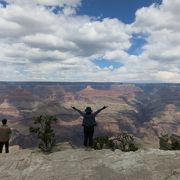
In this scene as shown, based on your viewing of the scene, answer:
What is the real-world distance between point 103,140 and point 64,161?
5.65 m

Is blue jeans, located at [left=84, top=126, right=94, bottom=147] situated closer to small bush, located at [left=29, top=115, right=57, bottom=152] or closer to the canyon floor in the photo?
the canyon floor

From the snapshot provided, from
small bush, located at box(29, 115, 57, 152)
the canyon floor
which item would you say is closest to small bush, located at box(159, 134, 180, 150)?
the canyon floor

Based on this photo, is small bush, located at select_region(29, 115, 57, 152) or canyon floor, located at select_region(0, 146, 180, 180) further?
small bush, located at select_region(29, 115, 57, 152)

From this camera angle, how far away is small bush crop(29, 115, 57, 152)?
2155 cm

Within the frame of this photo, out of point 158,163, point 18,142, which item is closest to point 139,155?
point 158,163

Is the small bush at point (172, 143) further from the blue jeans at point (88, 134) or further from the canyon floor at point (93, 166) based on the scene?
the blue jeans at point (88, 134)

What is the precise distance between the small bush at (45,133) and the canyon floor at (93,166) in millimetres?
1345

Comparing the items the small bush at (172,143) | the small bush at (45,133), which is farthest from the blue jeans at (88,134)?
the small bush at (172,143)

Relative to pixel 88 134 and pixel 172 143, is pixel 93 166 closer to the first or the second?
pixel 88 134

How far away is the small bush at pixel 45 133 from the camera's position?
21.5 metres

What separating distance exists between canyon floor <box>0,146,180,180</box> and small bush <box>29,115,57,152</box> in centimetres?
135

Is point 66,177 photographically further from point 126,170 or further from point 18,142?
point 18,142

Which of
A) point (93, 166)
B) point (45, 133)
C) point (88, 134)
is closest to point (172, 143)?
point (88, 134)

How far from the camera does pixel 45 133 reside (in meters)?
22.1
